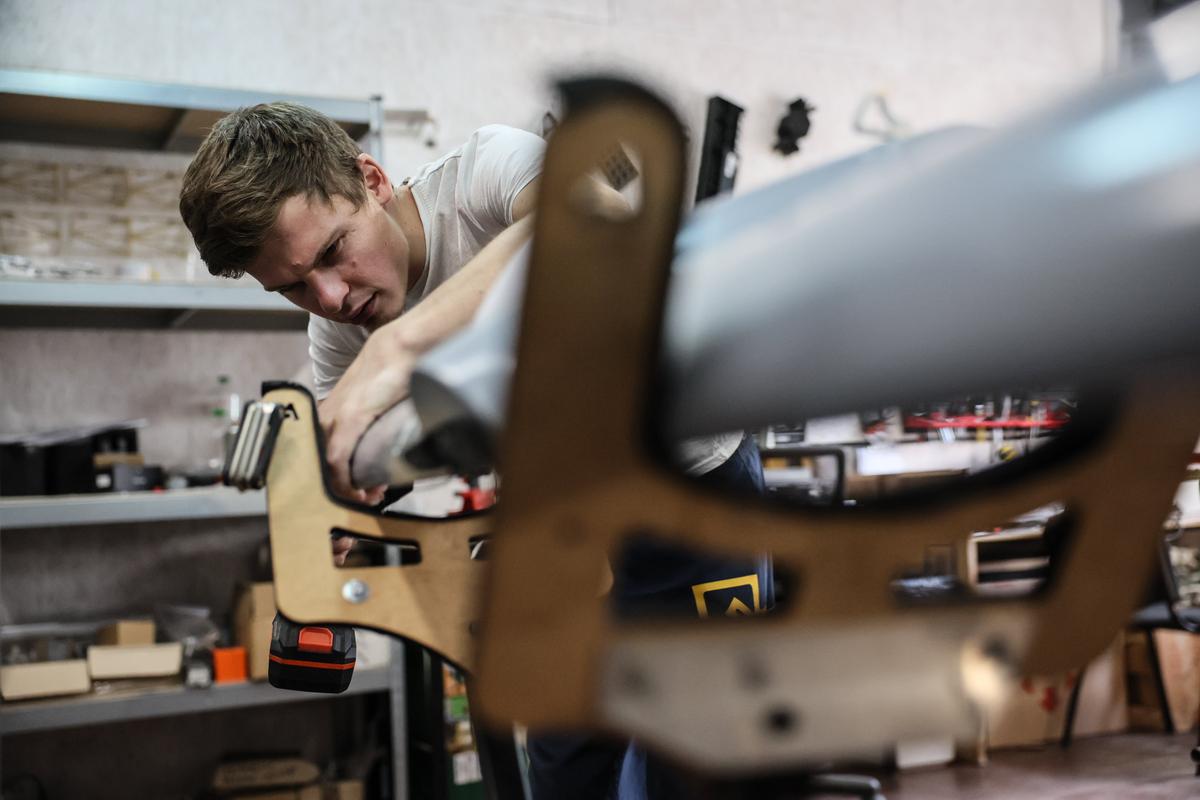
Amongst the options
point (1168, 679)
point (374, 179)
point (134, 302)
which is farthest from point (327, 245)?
point (1168, 679)

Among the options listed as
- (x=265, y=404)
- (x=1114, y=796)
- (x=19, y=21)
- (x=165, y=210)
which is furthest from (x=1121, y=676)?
(x=19, y=21)

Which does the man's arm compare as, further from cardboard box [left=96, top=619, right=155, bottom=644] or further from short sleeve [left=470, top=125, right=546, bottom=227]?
cardboard box [left=96, top=619, right=155, bottom=644]

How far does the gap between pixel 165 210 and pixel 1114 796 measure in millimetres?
3010

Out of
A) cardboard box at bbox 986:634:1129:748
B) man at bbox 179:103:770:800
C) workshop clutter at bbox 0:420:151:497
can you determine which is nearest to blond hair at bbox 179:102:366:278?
man at bbox 179:103:770:800

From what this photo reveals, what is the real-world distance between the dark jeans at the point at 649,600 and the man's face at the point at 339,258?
37 centimetres

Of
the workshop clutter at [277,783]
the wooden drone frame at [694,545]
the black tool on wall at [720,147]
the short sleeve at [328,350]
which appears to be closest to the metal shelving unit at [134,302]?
the workshop clutter at [277,783]

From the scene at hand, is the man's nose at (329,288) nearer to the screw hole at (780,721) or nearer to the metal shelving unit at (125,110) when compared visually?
the screw hole at (780,721)

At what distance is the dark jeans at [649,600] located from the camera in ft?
3.63

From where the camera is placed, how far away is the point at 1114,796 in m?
2.75

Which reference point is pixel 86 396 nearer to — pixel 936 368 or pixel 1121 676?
pixel 936 368

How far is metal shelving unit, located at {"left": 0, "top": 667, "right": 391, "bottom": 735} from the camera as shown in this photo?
226 cm

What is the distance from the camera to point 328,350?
49.3 inches

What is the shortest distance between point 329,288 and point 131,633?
1766mm

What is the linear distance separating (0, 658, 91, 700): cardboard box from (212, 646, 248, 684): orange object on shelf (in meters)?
0.27
